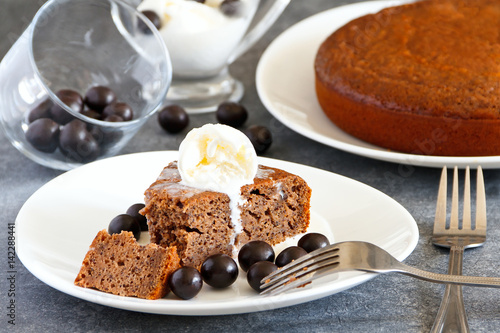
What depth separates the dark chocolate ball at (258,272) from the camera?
1.91 metres

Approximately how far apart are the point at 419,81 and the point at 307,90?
0.71m

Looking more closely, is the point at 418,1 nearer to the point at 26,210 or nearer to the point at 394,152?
the point at 394,152

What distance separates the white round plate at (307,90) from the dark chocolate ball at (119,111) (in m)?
0.61

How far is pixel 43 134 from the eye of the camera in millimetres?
2715

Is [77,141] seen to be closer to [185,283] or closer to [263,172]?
[263,172]

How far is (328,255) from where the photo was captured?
1.87 metres

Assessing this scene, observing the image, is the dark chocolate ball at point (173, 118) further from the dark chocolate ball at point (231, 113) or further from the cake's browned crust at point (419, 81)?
the cake's browned crust at point (419, 81)

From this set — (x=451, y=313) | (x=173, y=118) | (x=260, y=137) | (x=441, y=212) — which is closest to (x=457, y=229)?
(x=441, y=212)

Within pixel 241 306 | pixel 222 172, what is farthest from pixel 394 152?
pixel 241 306

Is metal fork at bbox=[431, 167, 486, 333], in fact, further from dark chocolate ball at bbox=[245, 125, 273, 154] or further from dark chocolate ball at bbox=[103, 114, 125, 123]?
dark chocolate ball at bbox=[103, 114, 125, 123]

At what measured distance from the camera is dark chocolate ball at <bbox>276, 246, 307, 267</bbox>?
2.04 meters

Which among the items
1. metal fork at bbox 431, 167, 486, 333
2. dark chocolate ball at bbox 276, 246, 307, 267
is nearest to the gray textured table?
metal fork at bbox 431, 167, 486, 333

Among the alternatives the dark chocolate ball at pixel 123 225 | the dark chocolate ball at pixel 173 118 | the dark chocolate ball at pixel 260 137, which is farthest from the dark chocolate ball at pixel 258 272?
the dark chocolate ball at pixel 173 118

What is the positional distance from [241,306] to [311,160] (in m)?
1.27
